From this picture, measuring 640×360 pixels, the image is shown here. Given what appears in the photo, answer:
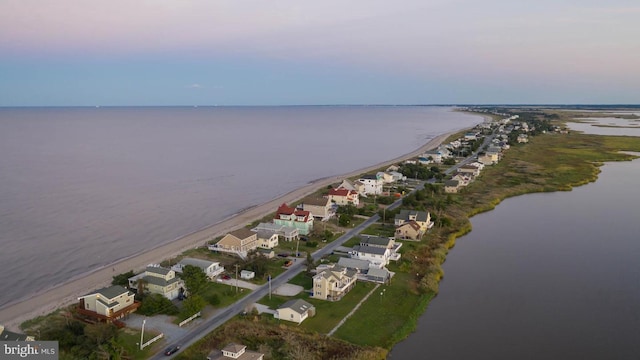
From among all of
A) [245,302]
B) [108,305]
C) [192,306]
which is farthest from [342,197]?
[108,305]

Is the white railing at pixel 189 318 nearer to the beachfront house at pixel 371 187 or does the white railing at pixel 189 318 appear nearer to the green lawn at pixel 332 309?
the green lawn at pixel 332 309

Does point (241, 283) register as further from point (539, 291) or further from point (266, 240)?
point (539, 291)

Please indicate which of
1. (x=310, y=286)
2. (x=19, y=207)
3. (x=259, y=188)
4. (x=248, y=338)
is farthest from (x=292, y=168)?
(x=248, y=338)

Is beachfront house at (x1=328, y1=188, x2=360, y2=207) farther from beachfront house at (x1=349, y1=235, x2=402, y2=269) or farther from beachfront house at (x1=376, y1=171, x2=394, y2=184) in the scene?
beachfront house at (x1=349, y1=235, x2=402, y2=269)

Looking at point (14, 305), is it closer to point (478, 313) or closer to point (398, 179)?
point (478, 313)

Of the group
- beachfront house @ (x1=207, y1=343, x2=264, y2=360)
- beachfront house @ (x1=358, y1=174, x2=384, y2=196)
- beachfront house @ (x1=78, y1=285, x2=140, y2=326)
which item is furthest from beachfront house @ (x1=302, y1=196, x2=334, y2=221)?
beachfront house @ (x1=207, y1=343, x2=264, y2=360)
